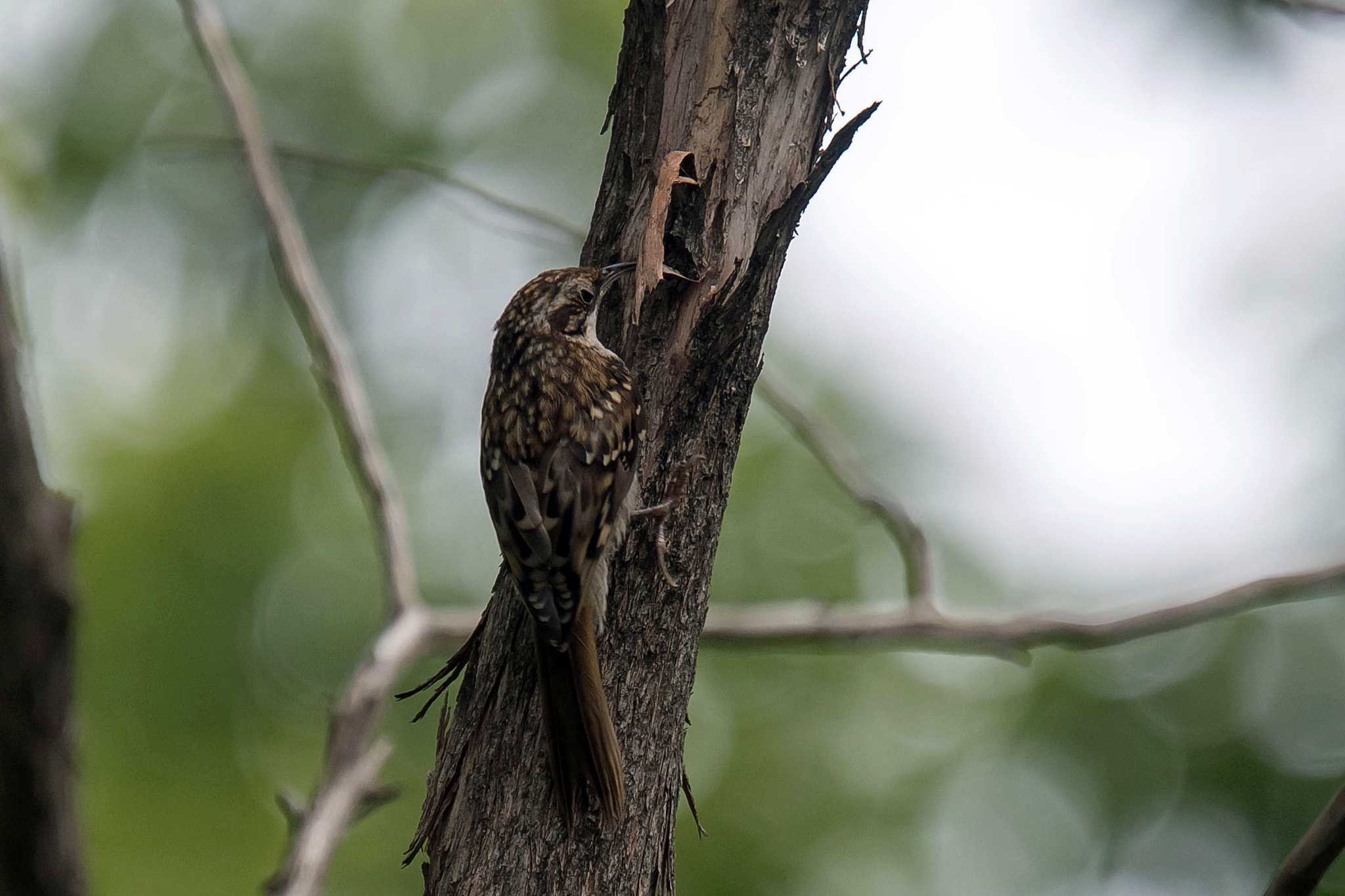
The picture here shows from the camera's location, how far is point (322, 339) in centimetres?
364

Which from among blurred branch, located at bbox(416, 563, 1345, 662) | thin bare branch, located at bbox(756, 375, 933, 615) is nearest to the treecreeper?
blurred branch, located at bbox(416, 563, 1345, 662)

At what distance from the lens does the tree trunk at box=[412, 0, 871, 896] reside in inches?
109

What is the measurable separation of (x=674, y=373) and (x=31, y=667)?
79.1 inches

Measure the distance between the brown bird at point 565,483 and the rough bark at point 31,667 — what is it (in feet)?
5.32

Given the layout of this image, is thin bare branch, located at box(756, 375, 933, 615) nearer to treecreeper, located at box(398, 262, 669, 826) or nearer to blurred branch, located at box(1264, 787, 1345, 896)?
treecreeper, located at box(398, 262, 669, 826)

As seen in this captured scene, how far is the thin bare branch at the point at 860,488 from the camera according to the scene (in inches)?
168

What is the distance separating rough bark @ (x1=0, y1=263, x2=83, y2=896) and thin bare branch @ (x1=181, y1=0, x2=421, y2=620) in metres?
2.55

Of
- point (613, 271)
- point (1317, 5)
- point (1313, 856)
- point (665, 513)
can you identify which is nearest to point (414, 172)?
point (613, 271)

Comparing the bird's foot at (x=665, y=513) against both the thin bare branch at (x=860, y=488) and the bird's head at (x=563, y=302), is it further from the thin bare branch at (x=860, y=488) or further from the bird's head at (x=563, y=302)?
the thin bare branch at (x=860, y=488)

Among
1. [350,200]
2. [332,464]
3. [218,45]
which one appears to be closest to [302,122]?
[350,200]

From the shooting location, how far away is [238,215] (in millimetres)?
12289

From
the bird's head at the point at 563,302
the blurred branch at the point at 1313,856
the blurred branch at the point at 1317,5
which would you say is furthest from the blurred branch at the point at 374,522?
the blurred branch at the point at 1317,5

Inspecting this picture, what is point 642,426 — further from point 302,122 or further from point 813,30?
point 302,122

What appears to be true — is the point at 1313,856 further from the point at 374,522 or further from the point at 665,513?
the point at 374,522
